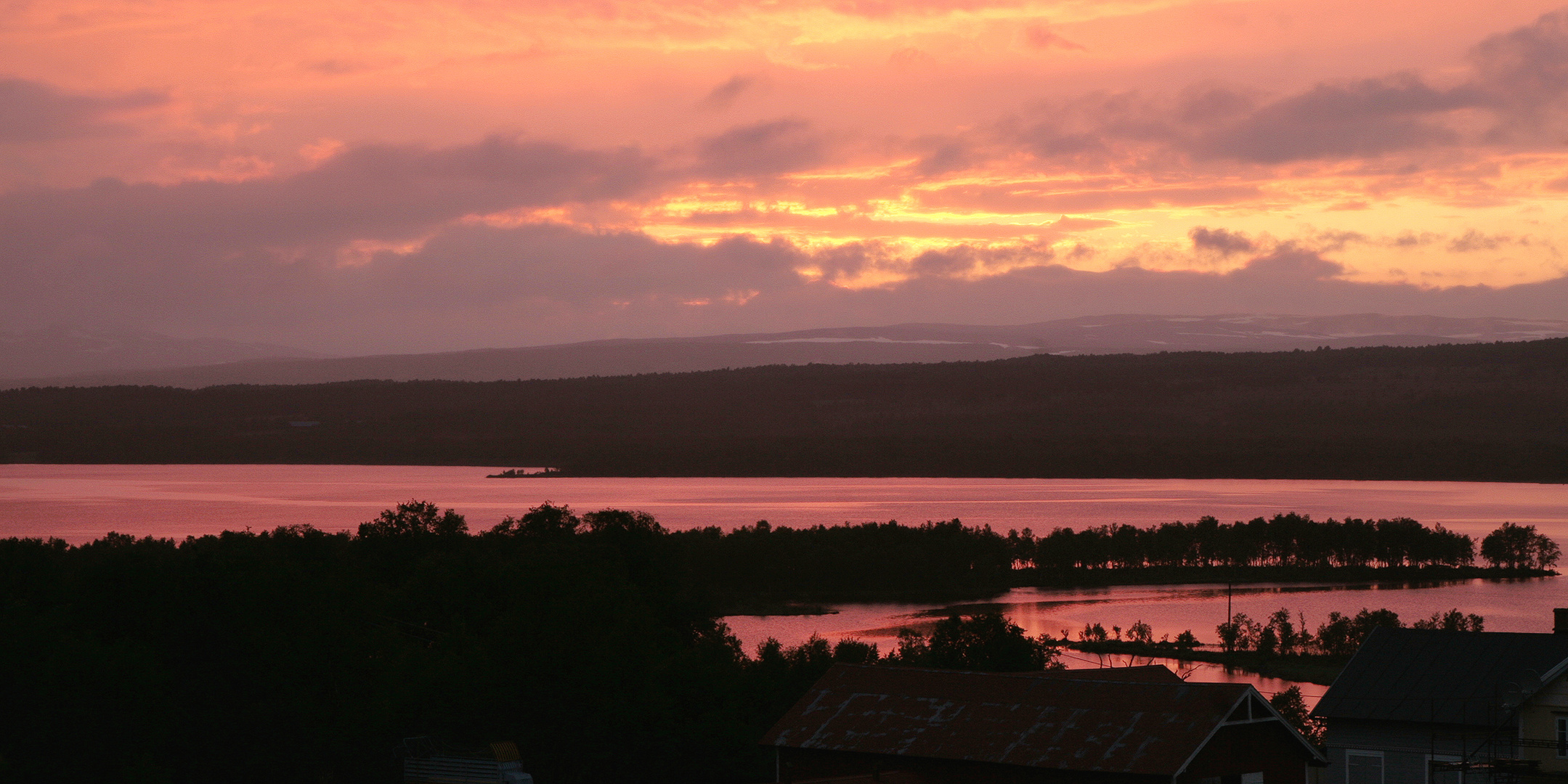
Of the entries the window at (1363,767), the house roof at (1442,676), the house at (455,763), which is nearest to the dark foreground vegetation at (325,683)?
the house at (455,763)

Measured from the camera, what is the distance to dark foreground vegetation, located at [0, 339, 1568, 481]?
146 metres

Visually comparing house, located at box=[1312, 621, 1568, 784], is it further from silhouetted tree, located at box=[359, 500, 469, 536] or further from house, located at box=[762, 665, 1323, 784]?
silhouetted tree, located at box=[359, 500, 469, 536]

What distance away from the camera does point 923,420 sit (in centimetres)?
17612

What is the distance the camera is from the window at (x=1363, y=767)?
74.7 feet

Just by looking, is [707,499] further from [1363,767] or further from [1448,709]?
[1448,709]

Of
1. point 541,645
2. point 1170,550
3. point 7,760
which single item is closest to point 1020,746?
point 541,645

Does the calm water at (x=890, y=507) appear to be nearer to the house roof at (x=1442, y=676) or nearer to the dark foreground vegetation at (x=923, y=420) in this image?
the dark foreground vegetation at (x=923, y=420)

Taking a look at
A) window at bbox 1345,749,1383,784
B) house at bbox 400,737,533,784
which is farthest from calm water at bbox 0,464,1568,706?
house at bbox 400,737,533,784

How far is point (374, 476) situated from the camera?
500ft

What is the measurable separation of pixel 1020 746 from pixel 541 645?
1152 cm

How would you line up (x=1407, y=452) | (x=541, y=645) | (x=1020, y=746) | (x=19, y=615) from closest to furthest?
(x=1020, y=746) → (x=19, y=615) → (x=541, y=645) → (x=1407, y=452)

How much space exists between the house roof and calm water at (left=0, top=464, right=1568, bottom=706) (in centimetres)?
2378

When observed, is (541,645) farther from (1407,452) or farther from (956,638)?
(1407,452)

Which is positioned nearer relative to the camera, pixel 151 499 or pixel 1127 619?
pixel 1127 619
